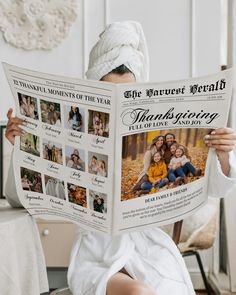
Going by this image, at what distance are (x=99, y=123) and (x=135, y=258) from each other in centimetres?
39

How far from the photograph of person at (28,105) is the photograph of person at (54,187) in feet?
0.50

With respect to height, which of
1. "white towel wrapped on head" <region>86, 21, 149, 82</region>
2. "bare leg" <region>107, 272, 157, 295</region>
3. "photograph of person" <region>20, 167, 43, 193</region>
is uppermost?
"white towel wrapped on head" <region>86, 21, 149, 82</region>

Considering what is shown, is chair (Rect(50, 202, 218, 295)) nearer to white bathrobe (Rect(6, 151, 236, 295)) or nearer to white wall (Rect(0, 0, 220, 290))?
white wall (Rect(0, 0, 220, 290))

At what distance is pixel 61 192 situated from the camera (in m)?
1.24

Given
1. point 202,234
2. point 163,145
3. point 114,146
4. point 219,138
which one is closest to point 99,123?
point 114,146

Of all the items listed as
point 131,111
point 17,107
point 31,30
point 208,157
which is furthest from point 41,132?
point 31,30

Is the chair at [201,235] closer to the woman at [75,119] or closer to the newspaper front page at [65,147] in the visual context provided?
the newspaper front page at [65,147]

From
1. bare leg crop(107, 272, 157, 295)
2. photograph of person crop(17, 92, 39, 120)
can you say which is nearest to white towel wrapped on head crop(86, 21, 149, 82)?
photograph of person crop(17, 92, 39, 120)

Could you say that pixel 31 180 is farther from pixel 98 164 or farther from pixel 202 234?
pixel 202 234

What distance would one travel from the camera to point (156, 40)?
3182mm

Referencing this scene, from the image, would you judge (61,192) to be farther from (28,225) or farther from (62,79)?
(62,79)

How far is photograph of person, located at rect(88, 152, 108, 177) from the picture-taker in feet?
3.80

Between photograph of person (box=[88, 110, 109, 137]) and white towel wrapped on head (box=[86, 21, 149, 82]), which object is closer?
photograph of person (box=[88, 110, 109, 137])

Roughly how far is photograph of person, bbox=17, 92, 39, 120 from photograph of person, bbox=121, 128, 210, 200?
24cm
